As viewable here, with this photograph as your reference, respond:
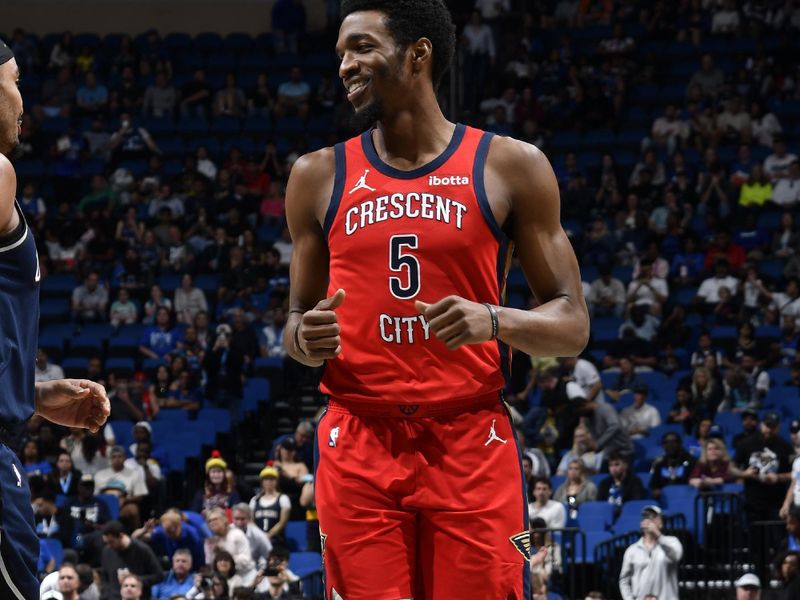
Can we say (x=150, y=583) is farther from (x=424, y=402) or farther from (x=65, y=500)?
(x=424, y=402)

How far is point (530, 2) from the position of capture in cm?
2348

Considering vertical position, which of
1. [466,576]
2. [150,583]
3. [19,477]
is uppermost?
[19,477]

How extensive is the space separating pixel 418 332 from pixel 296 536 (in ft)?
31.8

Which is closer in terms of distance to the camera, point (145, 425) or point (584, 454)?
point (584, 454)

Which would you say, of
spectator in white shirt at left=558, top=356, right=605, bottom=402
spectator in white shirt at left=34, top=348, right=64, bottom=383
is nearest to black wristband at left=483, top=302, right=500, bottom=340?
spectator in white shirt at left=558, top=356, right=605, bottom=402

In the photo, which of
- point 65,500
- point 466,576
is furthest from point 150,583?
point 466,576

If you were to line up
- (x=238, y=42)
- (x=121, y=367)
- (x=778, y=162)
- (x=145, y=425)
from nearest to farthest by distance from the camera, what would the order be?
(x=145, y=425) → (x=121, y=367) → (x=778, y=162) → (x=238, y=42)

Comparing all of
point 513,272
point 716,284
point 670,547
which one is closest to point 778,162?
point 716,284

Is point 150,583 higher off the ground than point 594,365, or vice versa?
point 594,365

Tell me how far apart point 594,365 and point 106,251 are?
23.8 ft

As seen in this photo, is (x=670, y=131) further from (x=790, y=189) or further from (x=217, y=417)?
(x=217, y=417)

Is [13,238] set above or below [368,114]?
below

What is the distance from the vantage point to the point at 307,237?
442 centimetres

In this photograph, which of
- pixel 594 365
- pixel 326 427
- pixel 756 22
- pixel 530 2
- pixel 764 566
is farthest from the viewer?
pixel 530 2
